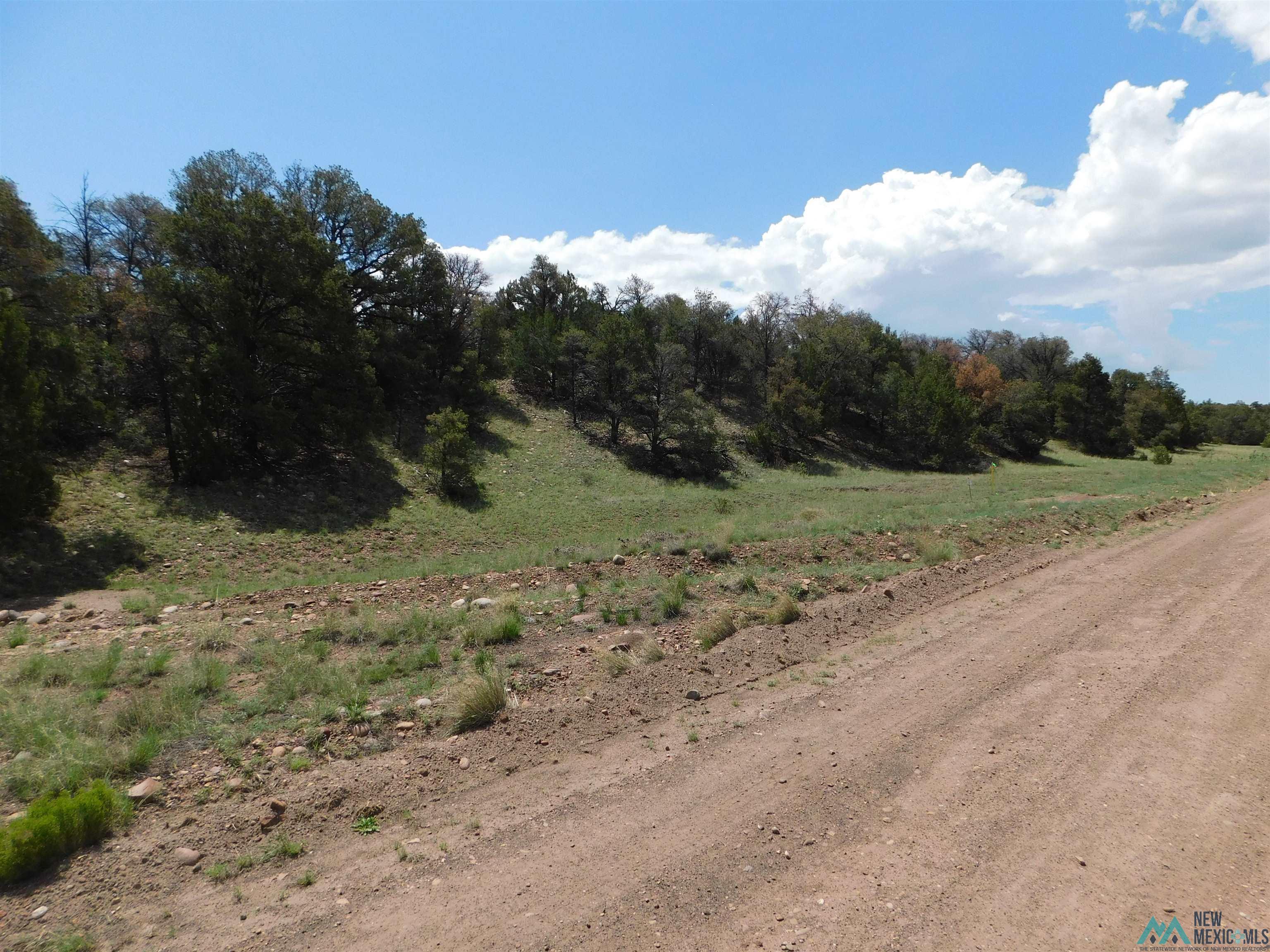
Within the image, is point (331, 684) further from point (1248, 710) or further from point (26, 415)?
point (26, 415)

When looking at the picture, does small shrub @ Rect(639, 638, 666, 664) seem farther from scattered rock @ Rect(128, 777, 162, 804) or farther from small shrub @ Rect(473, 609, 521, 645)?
scattered rock @ Rect(128, 777, 162, 804)

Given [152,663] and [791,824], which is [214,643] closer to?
[152,663]

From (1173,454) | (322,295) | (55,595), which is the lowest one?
(55,595)

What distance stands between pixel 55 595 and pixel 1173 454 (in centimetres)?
8917

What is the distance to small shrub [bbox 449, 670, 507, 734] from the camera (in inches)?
241

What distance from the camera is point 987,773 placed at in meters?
4.86

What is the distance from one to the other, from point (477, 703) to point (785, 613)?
4720 mm

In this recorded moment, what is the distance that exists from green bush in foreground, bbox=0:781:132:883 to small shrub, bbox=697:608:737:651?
5.96 m

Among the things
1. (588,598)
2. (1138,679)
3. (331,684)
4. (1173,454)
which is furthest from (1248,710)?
(1173,454)

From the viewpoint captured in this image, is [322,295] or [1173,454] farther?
[1173,454]

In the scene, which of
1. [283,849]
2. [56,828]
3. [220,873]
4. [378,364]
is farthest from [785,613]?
→ [378,364]

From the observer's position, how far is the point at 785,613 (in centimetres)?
901

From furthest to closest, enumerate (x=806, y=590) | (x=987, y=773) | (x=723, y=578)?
(x=723, y=578), (x=806, y=590), (x=987, y=773)

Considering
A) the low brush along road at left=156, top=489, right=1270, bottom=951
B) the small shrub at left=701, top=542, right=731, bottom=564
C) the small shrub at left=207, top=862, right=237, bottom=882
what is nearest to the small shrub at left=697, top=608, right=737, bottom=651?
the low brush along road at left=156, top=489, right=1270, bottom=951
